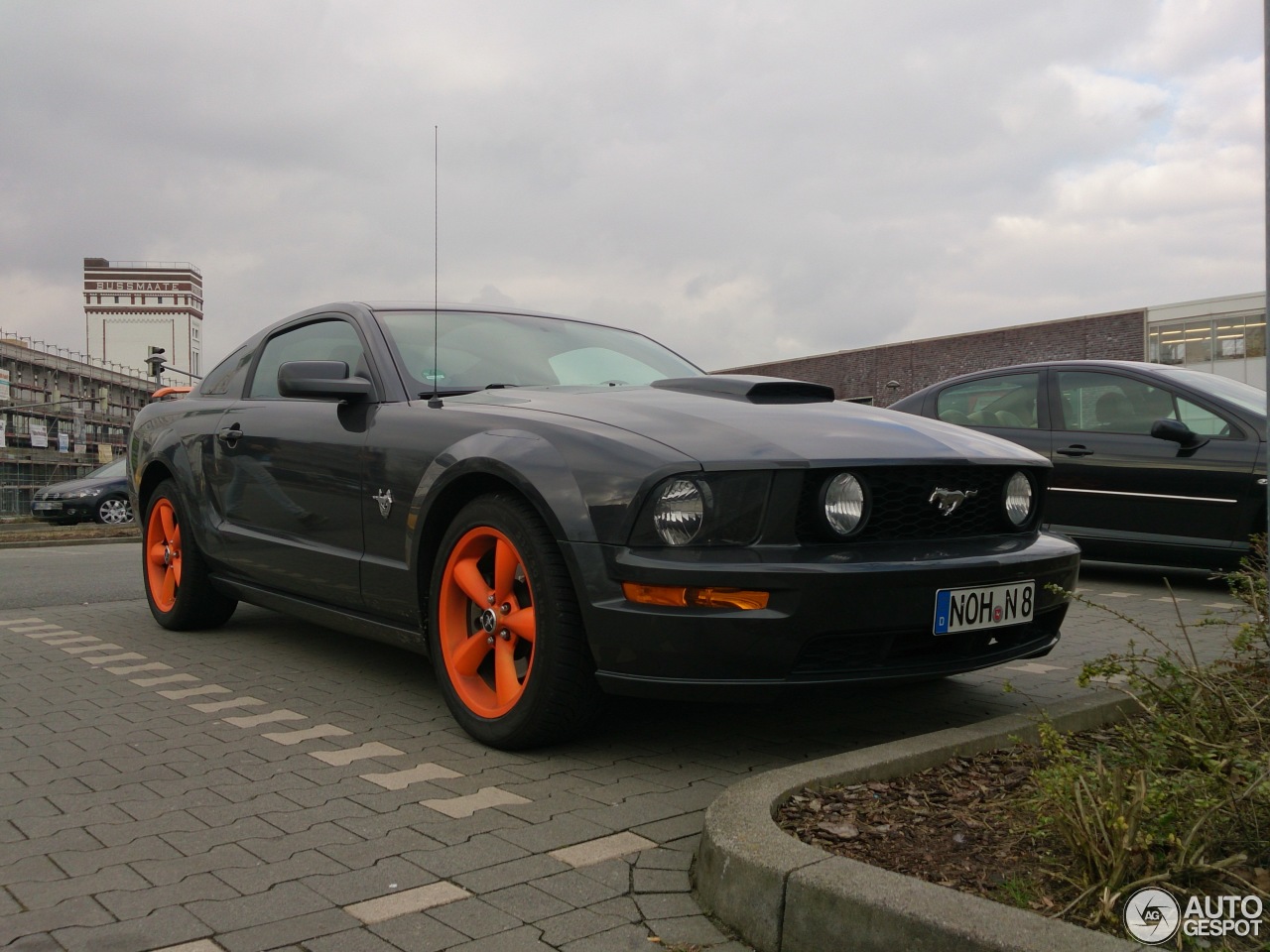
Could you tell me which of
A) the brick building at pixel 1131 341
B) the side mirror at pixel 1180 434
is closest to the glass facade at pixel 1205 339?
the brick building at pixel 1131 341

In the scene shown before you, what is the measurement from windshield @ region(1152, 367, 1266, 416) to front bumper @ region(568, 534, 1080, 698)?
4994 millimetres

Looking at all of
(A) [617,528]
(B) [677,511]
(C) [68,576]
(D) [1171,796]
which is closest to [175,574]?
(A) [617,528]

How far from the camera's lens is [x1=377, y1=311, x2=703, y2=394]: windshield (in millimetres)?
4441

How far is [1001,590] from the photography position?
11.3ft

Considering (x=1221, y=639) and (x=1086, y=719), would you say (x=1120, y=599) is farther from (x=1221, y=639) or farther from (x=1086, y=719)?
(x=1086, y=719)

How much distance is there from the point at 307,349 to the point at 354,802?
2.63 metres

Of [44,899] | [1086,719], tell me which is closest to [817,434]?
[1086,719]

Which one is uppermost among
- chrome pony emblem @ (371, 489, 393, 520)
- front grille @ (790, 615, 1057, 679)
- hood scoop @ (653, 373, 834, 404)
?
hood scoop @ (653, 373, 834, 404)

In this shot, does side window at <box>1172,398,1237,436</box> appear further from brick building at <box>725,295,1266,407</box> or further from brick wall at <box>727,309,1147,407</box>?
brick building at <box>725,295,1266,407</box>

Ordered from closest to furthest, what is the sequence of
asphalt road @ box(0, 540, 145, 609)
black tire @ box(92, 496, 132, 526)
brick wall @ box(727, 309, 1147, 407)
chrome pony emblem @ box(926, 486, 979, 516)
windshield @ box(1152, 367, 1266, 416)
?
1. chrome pony emblem @ box(926, 486, 979, 516)
2. windshield @ box(1152, 367, 1266, 416)
3. asphalt road @ box(0, 540, 145, 609)
4. black tire @ box(92, 496, 132, 526)
5. brick wall @ box(727, 309, 1147, 407)

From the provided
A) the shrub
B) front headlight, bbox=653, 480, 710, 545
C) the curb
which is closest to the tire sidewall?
front headlight, bbox=653, 480, 710, 545

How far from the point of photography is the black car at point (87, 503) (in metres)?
22.5

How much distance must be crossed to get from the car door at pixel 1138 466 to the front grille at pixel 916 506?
4194mm

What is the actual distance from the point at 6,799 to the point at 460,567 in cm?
138
